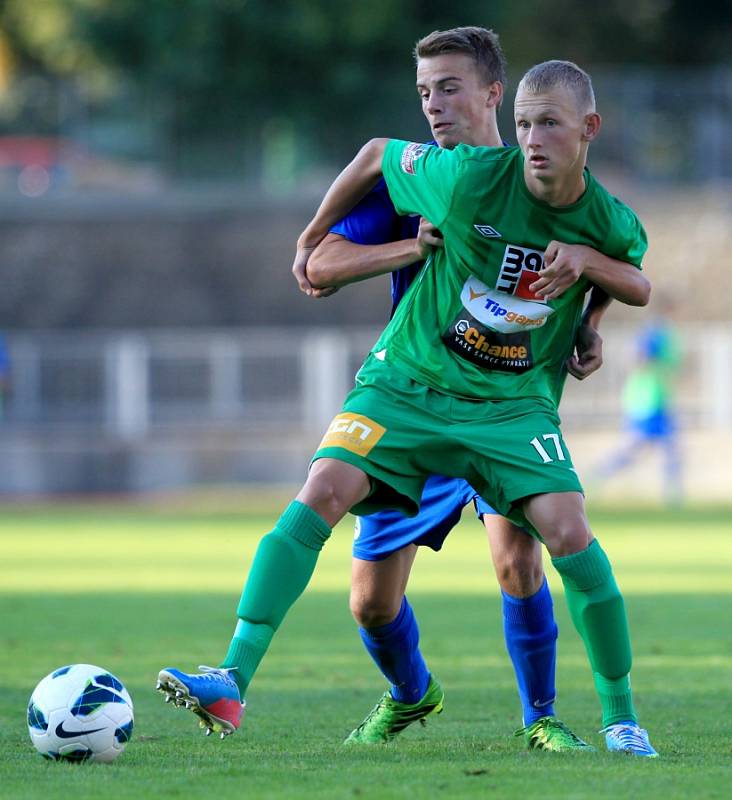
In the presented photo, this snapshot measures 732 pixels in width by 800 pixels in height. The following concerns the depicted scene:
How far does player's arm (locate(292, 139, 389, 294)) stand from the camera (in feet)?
20.1

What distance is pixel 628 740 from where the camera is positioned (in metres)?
5.75

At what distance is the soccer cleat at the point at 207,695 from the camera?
204 inches

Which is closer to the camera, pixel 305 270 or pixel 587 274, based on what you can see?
pixel 587 274

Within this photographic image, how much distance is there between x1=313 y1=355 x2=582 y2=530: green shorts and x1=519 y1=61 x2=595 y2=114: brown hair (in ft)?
3.45

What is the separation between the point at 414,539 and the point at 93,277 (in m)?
31.2

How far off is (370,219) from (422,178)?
1.41 ft

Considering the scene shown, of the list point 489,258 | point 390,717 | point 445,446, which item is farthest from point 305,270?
point 390,717

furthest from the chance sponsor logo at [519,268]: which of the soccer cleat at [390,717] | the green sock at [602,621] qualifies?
the soccer cleat at [390,717]

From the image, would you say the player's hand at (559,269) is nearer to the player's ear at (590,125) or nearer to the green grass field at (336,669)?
the player's ear at (590,125)

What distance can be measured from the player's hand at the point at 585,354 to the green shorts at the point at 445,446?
0.97 feet

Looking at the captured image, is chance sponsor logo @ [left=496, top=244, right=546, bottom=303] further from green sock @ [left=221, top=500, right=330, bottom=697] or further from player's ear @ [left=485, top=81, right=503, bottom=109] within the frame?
green sock @ [left=221, top=500, right=330, bottom=697]

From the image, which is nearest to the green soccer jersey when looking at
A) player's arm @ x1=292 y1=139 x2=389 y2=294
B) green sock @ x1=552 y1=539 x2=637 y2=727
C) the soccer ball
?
player's arm @ x1=292 y1=139 x2=389 y2=294

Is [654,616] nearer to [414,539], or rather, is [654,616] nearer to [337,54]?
[414,539]

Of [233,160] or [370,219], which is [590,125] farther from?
[233,160]
